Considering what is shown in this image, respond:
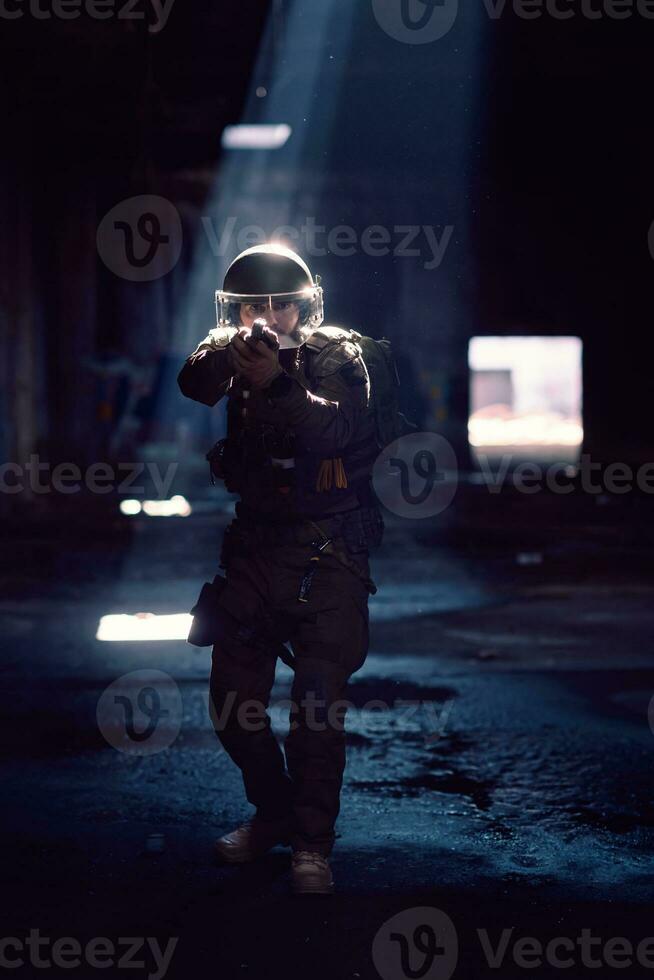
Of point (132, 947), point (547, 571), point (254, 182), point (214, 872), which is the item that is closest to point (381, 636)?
point (547, 571)

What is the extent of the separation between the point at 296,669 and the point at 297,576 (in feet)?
0.92

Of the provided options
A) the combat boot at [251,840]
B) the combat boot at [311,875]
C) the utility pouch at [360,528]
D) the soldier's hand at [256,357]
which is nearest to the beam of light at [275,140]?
the utility pouch at [360,528]

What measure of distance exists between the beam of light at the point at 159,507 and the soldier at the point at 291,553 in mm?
12791

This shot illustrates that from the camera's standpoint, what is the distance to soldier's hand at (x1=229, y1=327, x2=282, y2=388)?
404 centimetres

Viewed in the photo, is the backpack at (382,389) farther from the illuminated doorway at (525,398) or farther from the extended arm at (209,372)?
the illuminated doorway at (525,398)

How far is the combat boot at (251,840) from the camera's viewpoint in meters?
4.46

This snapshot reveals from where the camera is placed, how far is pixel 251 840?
177 inches

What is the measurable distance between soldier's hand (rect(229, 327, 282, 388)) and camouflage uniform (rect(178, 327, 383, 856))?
173 millimetres

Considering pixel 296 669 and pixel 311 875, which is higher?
pixel 296 669

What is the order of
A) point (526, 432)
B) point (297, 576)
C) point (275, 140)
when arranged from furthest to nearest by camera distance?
point (526, 432) → point (275, 140) → point (297, 576)

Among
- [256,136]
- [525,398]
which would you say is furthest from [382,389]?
[525,398]

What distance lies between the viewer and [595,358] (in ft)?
93.0

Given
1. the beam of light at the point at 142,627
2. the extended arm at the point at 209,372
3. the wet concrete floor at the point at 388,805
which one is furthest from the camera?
the beam of light at the point at 142,627

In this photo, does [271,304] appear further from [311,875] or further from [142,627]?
[142,627]
